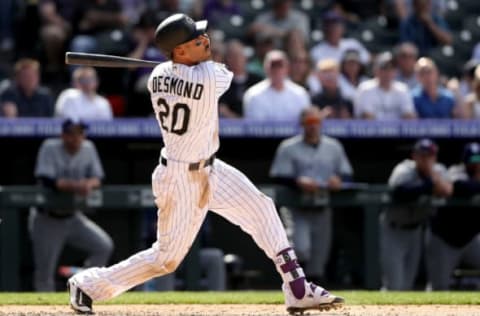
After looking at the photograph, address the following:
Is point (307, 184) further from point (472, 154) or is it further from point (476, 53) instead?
point (476, 53)

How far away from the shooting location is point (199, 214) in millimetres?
6523

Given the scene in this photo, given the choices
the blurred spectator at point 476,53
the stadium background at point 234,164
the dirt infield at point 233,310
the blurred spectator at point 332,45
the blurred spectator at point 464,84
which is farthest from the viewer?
the blurred spectator at point 476,53

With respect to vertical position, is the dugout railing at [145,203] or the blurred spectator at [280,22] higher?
the blurred spectator at [280,22]

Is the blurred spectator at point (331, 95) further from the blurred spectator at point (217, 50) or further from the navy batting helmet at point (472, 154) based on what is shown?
the navy batting helmet at point (472, 154)

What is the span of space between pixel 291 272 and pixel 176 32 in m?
1.39

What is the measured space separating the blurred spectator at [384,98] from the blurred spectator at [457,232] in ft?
2.67

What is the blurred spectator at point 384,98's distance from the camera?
11.4m

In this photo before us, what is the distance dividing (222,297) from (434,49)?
586 centimetres

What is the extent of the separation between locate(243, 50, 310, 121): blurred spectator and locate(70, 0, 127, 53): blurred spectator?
1812 millimetres

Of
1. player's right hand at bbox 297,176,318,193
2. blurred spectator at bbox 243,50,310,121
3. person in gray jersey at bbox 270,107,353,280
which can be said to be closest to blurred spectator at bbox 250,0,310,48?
blurred spectator at bbox 243,50,310,121

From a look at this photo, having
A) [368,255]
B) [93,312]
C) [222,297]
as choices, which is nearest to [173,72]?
[93,312]

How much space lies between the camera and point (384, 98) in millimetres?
11406

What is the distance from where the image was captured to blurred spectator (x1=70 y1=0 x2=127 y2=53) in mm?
12312

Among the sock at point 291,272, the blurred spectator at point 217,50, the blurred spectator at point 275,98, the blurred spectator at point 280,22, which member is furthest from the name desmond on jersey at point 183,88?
the blurred spectator at point 280,22
